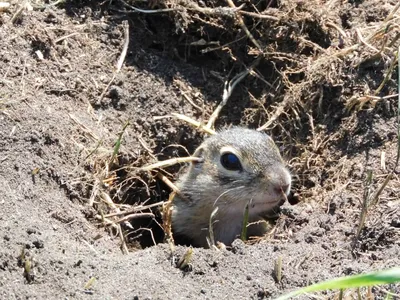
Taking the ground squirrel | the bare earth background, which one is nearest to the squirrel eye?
the ground squirrel

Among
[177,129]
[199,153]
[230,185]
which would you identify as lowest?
[230,185]

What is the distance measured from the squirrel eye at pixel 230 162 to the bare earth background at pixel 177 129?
587mm

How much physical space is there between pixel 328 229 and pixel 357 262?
0.65 m

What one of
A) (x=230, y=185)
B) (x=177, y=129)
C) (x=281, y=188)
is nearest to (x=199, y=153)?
(x=177, y=129)

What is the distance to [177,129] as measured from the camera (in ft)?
25.2

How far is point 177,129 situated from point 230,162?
0.95m

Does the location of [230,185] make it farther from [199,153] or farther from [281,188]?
[199,153]

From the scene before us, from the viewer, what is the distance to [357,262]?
17.3 ft

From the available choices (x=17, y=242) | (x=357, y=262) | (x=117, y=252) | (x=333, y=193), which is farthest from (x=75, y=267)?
(x=333, y=193)

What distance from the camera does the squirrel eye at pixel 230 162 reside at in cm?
687

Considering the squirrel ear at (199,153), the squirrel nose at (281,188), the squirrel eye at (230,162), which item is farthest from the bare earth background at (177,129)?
the squirrel eye at (230,162)

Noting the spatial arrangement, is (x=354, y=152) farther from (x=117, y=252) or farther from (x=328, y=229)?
(x=117, y=252)

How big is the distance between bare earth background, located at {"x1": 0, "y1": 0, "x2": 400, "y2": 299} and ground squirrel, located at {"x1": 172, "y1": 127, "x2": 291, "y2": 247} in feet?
0.93

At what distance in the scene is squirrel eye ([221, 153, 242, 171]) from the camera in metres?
6.87
